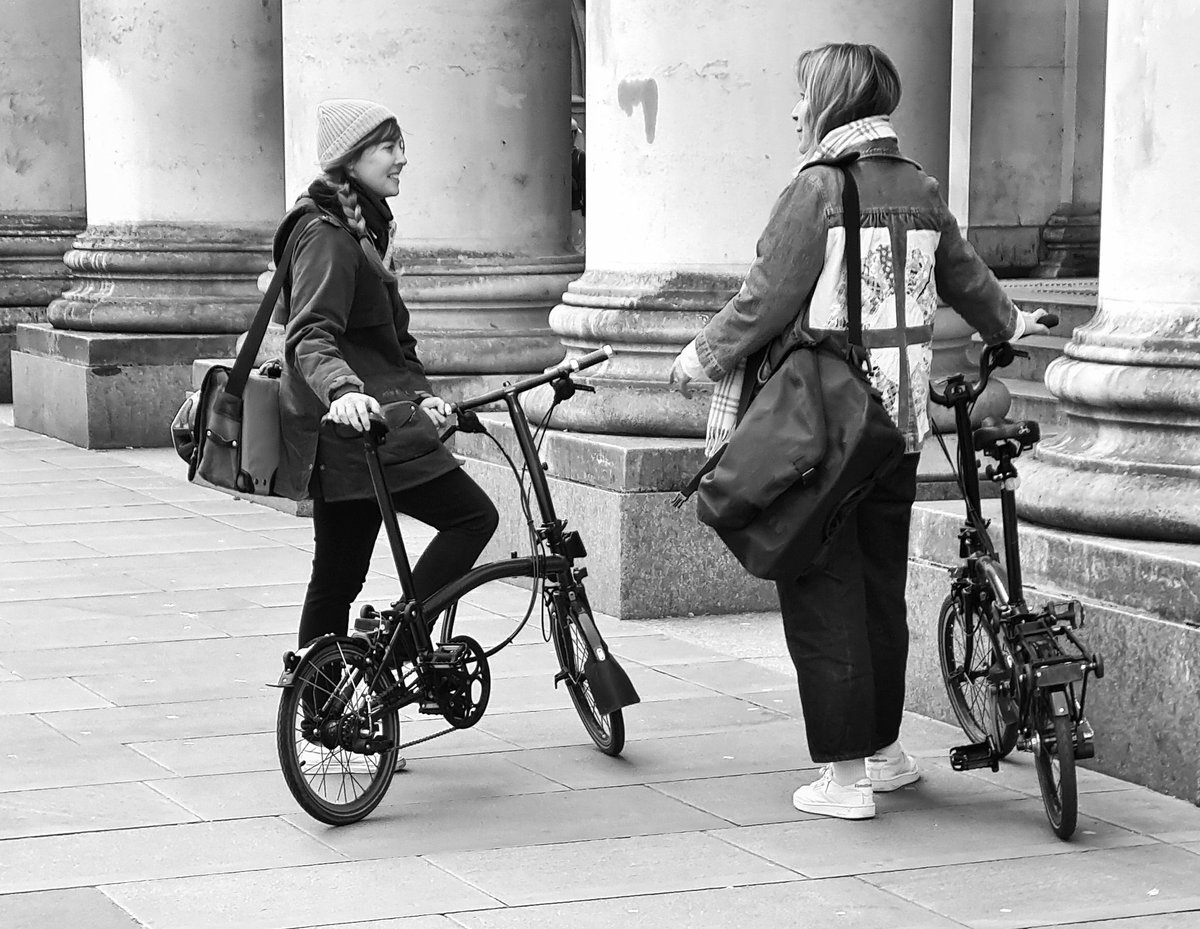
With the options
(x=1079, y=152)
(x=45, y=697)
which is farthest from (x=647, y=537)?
(x=1079, y=152)

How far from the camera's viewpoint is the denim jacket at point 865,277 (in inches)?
192

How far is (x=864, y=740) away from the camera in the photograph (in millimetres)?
5023

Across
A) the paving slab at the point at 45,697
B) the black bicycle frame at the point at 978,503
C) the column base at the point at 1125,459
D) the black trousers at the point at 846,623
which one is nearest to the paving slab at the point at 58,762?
the paving slab at the point at 45,697

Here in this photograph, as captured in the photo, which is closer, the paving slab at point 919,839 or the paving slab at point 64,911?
the paving slab at point 64,911

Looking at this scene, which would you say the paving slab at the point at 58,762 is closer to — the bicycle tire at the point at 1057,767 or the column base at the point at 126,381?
the bicycle tire at the point at 1057,767

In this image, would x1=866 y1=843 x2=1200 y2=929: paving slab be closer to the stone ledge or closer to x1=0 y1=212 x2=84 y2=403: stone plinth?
the stone ledge

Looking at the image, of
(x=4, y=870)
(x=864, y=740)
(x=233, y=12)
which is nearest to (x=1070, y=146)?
(x=233, y=12)

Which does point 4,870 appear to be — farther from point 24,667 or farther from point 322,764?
point 24,667

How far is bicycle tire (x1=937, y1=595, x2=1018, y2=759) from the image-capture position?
541cm

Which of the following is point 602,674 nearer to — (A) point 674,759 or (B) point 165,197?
(A) point 674,759

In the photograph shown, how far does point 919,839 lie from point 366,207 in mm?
2018

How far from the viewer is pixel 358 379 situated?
5047mm

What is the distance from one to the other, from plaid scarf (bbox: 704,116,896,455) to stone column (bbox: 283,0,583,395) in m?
5.14

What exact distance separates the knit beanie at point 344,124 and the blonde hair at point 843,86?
1034mm
